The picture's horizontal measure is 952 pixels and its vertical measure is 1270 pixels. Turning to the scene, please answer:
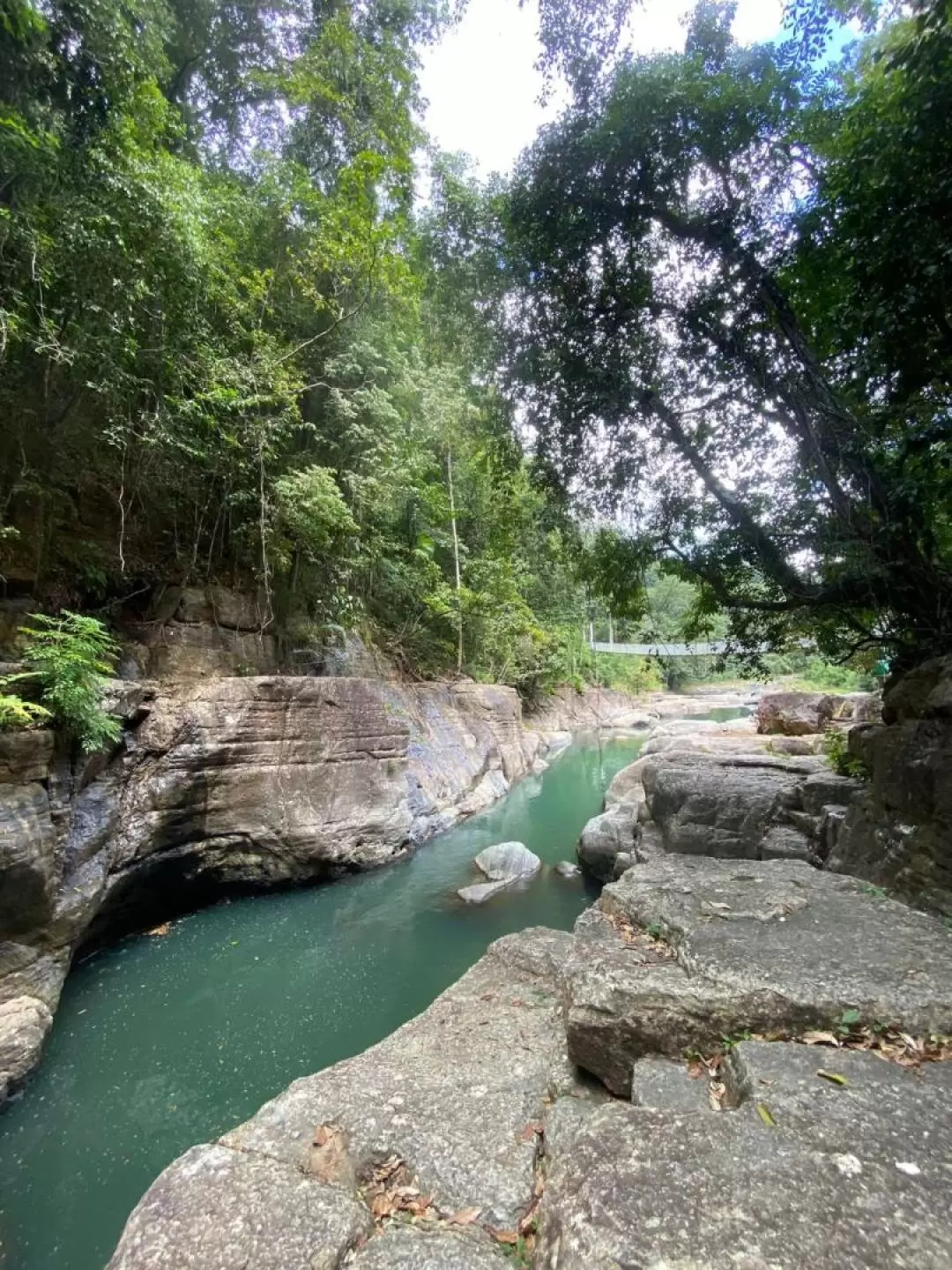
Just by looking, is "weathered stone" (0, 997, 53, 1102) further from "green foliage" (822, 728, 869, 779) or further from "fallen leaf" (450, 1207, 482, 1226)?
"green foliage" (822, 728, 869, 779)

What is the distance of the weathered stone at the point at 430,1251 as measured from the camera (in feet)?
5.57

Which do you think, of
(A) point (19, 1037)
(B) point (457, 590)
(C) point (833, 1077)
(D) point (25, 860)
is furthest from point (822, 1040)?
(B) point (457, 590)

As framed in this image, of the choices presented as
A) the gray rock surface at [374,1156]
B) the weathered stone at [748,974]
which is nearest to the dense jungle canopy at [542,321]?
the weathered stone at [748,974]

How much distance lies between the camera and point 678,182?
579 cm

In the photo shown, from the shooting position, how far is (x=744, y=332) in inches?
235

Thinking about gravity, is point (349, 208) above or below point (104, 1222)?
above

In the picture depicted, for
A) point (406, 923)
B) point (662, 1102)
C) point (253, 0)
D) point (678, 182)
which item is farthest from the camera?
point (253, 0)

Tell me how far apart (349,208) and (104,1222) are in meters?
11.6

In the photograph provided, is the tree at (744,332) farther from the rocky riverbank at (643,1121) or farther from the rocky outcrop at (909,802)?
the rocky riverbank at (643,1121)

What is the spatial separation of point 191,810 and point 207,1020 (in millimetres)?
2479

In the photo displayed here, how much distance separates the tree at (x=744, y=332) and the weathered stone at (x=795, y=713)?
21.1 feet

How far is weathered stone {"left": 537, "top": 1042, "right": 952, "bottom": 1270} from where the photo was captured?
138cm

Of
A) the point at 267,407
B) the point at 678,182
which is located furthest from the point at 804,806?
the point at 267,407

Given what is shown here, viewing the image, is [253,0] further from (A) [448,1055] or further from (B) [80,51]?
(A) [448,1055]
